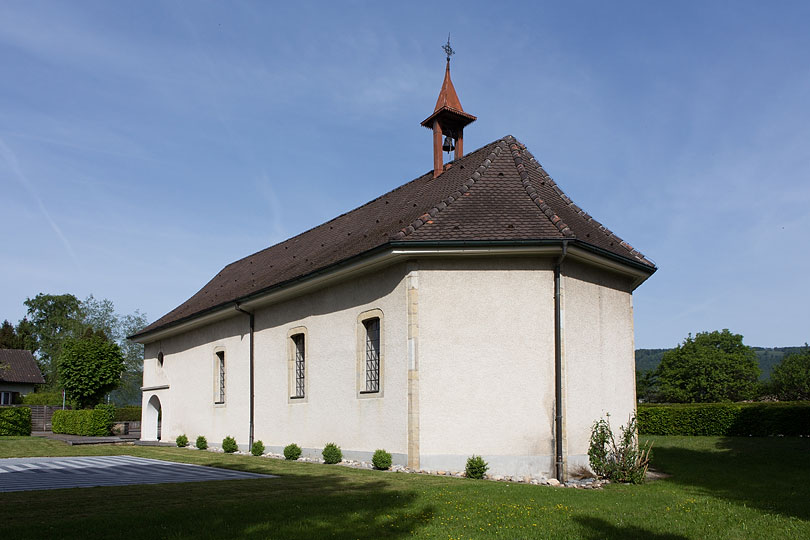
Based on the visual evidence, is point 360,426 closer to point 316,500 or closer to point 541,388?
point 541,388

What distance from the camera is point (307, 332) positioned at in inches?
719

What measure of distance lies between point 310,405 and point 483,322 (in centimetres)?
597

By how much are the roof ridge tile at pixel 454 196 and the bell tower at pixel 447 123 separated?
269 centimetres

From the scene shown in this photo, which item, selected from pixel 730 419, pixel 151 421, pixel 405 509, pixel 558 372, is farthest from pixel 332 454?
pixel 730 419

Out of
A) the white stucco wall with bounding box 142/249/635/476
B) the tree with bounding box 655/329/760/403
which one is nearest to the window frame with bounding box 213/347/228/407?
the white stucco wall with bounding box 142/249/635/476

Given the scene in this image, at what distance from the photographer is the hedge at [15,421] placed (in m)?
31.9

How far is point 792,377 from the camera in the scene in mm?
66438

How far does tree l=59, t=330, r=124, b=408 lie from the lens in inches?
1364

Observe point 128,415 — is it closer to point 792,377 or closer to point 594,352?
point 594,352

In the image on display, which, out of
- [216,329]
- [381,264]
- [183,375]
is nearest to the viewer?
[381,264]

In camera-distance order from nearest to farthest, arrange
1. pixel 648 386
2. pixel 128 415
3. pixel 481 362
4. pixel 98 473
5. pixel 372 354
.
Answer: pixel 98 473 < pixel 481 362 < pixel 372 354 < pixel 128 415 < pixel 648 386

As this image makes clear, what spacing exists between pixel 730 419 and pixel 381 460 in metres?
16.7

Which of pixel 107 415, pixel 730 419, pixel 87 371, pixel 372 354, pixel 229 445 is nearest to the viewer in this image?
pixel 372 354

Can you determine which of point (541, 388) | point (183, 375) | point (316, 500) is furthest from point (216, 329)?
point (316, 500)
